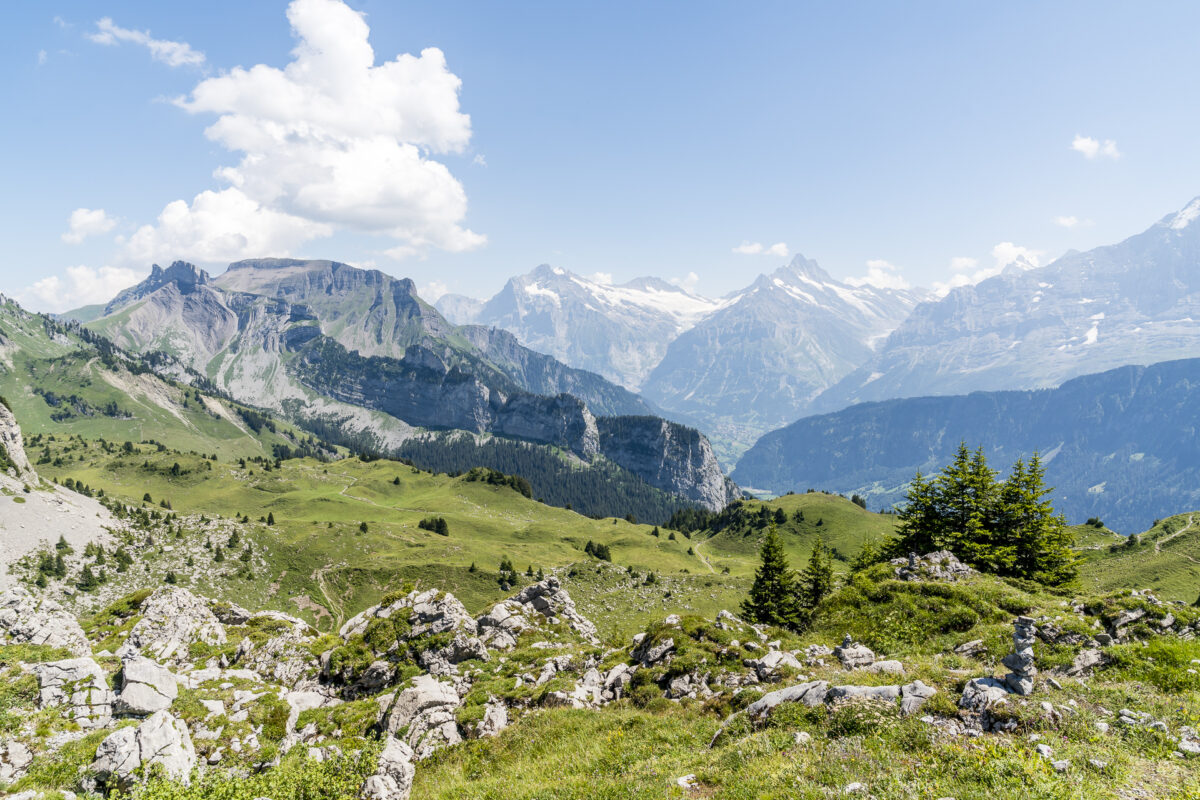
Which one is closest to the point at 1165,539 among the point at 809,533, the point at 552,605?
the point at 809,533

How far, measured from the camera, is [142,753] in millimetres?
18047

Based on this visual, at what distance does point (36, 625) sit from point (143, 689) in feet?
69.1

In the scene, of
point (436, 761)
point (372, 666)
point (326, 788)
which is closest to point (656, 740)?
point (436, 761)

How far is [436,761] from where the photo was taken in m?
20.5

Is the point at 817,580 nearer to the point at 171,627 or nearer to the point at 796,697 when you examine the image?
the point at 796,697

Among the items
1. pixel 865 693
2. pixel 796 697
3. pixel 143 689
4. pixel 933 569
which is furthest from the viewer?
pixel 933 569

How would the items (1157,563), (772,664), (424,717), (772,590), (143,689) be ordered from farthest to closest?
(1157,563) → (772,590) → (143,689) → (772,664) → (424,717)

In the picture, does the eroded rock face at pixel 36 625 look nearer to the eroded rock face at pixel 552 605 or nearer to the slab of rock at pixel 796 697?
the eroded rock face at pixel 552 605

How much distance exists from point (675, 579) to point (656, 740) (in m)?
92.5

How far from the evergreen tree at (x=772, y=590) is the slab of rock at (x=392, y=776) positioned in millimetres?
36175

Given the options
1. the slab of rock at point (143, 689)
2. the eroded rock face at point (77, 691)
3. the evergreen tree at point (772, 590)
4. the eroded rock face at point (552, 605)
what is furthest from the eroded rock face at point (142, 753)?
the evergreen tree at point (772, 590)

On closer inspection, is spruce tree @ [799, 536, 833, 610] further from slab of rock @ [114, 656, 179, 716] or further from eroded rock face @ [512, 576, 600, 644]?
slab of rock @ [114, 656, 179, 716]

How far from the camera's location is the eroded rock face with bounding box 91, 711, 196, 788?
1725 centimetres

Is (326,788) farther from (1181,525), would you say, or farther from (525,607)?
(1181,525)
